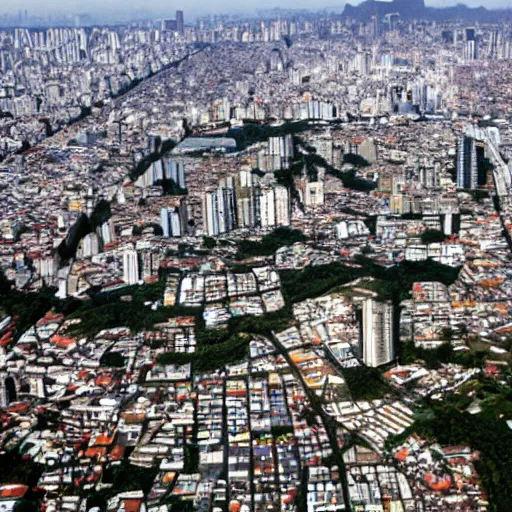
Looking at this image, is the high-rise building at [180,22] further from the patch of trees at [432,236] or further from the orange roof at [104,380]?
the orange roof at [104,380]

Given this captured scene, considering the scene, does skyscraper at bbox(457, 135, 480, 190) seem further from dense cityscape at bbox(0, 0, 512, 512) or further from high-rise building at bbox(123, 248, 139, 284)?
high-rise building at bbox(123, 248, 139, 284)

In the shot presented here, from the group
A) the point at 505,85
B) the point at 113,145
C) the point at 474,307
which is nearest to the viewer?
the point at 474,307

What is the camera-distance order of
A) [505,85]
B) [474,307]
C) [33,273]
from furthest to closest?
[505,85] < [33,273] < [474,307]

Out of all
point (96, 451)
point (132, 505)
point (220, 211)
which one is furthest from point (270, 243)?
point (132, 505)

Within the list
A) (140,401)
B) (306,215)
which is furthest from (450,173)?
(140,401)

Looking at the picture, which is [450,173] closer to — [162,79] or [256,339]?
[256,339]

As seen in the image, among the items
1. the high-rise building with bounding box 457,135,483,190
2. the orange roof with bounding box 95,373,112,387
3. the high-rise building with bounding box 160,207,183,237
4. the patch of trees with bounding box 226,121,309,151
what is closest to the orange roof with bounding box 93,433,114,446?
the orange roof with bounding box 95,373,112,387
